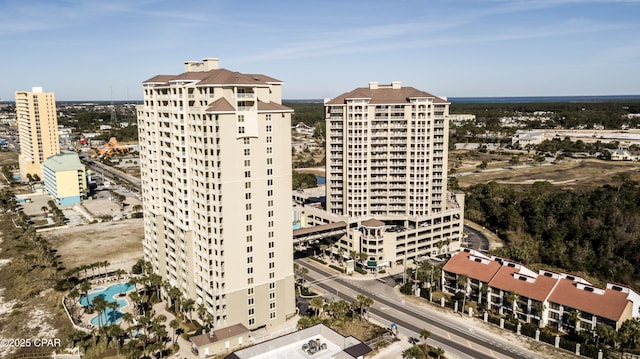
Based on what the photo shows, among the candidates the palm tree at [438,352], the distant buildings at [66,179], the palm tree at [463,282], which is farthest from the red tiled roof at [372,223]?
the distant buildings at [66,179]

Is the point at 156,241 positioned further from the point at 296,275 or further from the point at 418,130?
the point at 418,130

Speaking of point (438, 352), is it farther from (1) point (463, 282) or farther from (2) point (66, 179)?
(2) point (66, 179)

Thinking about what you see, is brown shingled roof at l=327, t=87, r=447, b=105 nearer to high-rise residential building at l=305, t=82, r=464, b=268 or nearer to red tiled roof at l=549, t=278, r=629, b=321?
high-rise residential building at l=305, t=82, r=464, b=268

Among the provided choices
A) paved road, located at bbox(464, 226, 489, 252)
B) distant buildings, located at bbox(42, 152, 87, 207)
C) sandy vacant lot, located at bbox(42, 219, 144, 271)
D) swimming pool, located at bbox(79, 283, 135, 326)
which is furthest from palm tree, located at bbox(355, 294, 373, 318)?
distant buildings, located at bbox(42, 152, 87, 207)

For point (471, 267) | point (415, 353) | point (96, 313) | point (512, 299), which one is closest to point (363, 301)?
point (415, 353)

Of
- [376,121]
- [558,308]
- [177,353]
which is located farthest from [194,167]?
[558,308]

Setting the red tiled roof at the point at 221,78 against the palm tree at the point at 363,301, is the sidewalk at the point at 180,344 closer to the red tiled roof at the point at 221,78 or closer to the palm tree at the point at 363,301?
the palm tree at the point at 363,301
